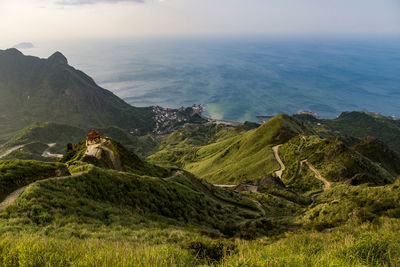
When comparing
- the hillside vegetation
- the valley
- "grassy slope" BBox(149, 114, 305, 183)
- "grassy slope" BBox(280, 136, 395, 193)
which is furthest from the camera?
"grassy slope" BBox(149, 114, 305, 183)

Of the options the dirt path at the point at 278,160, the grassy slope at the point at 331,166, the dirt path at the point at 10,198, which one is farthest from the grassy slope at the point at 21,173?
the dirt path at the point at 278,160

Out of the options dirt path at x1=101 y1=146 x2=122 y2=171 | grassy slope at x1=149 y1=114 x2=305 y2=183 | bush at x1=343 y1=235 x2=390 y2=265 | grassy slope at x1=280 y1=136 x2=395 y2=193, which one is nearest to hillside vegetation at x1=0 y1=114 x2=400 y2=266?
bush at x1=343 y1=235 x2=390 y2=265

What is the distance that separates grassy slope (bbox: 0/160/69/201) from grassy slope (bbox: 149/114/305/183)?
66.3 metres

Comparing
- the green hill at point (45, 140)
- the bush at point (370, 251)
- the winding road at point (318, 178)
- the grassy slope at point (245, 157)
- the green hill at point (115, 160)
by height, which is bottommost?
the green hill at point (45, 140)

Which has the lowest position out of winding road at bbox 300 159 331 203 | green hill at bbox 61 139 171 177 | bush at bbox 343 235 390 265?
winding road at bbox 300 159 331 203

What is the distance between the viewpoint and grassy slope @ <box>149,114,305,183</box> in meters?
81.2

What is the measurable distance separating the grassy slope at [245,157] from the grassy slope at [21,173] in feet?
217

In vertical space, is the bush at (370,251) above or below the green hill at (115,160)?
above

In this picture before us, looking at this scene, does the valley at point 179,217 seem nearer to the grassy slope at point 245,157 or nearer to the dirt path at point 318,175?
the dirt path at point 318,175

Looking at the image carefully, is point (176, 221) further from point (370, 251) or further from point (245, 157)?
point (245, 157)

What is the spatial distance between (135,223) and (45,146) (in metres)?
181

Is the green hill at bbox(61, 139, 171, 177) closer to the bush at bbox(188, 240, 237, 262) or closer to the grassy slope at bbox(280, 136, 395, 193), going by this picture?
the bush at bbox(188, 240, 237, 262)

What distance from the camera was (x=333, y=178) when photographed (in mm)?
56375

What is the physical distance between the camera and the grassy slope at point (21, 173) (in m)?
Result: 14.6
